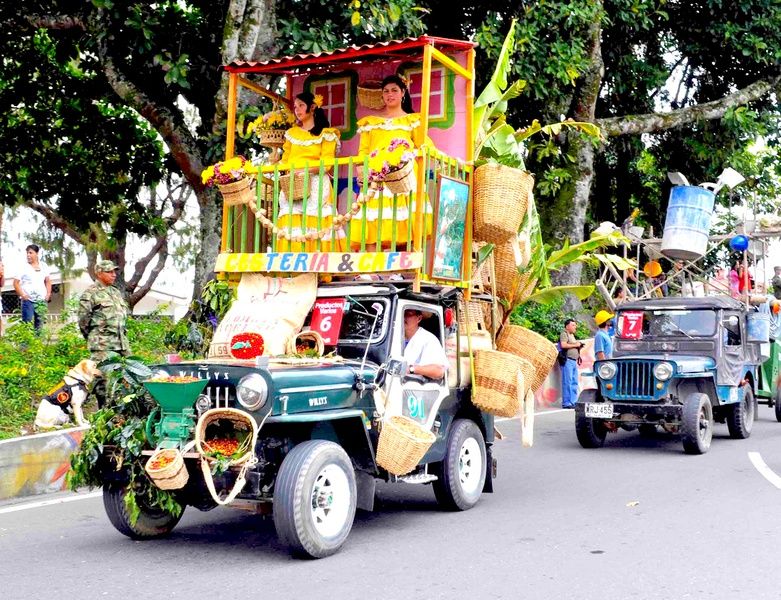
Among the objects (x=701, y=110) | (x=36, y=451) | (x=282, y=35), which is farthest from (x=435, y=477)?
(x=701, y=110)

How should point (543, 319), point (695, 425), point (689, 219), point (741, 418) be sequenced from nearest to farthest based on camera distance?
1. point (695, 425)
2. point (741, 418)
3. point (689, 219)
4. point (543, 319)

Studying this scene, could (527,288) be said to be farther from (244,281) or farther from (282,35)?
(282,35)

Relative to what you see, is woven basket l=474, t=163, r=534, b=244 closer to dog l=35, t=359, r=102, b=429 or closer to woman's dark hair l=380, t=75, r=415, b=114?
woman's dark hair l=380, t=75, r=415, b=114

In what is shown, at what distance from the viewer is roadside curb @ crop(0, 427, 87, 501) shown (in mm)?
8727

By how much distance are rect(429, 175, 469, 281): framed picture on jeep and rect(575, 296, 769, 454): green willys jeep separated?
4.78 metres

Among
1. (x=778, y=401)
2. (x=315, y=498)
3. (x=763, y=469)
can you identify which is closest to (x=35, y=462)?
(x=315, y=498)

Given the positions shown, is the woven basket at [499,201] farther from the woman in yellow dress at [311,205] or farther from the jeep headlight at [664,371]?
the jeep headlight at [664,371]

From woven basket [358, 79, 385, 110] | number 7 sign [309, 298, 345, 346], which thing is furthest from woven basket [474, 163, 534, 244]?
number 7 sign [309, 298, 345, 346]

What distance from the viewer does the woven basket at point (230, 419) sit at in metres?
6.21

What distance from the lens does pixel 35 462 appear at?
9023 mm

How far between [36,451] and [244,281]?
8.61ft

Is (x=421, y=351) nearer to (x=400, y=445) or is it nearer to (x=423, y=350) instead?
(x=423, y=350)

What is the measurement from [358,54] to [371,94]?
3.82 ft

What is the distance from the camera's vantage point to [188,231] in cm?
3275
